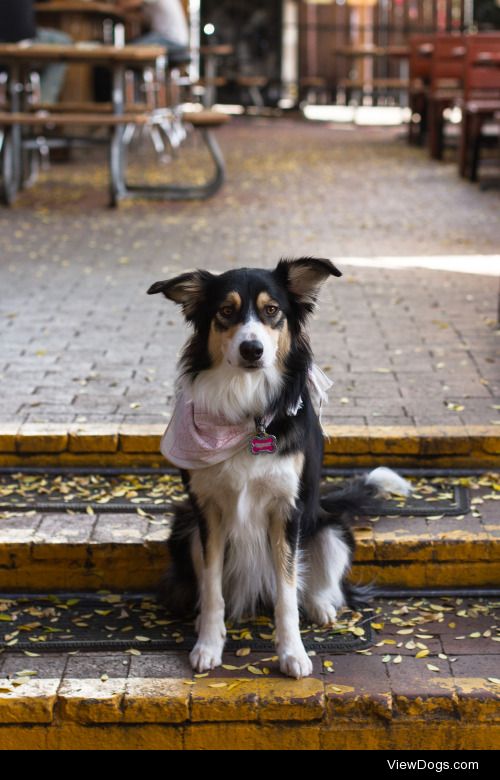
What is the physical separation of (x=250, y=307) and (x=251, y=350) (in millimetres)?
146

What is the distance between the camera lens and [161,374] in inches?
227

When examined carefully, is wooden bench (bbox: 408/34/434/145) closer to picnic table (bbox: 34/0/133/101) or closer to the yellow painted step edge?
picnic table (bbox: 34/0/133/101)

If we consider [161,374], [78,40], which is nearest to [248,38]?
[78,40]

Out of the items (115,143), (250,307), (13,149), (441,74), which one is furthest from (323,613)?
(441,74)

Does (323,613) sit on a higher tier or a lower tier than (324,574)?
lower

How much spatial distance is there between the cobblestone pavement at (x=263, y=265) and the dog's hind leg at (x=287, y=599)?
136 cm

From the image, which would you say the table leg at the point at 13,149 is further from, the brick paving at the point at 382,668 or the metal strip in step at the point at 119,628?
the brick paving at the point at 382,668

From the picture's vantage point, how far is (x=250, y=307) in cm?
346

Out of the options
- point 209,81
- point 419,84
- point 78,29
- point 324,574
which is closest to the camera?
point 324,574

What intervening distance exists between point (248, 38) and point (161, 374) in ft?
65.1

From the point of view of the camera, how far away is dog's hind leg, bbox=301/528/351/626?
13.2 ft

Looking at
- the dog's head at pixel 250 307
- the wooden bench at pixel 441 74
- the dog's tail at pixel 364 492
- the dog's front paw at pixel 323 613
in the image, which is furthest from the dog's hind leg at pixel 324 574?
the wooden bench at pixel 441 74

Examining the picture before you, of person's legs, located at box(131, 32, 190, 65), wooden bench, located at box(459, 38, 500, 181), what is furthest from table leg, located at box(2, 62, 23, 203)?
wooden bench, located at box(459, 38, 500, 181)

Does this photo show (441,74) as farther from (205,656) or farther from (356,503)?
(205,656)
